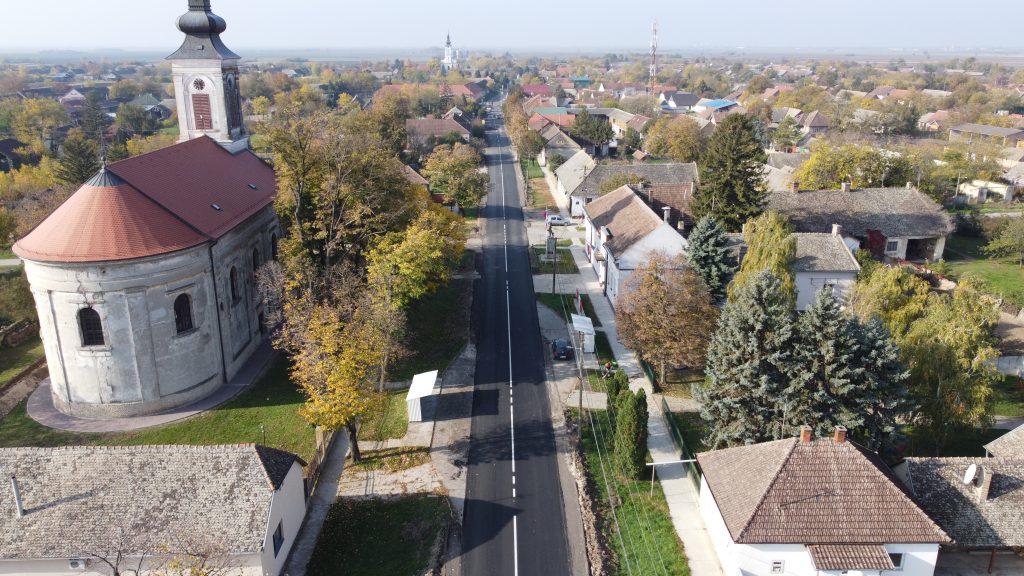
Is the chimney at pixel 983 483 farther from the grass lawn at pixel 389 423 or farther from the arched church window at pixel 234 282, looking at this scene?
the arched church window at pixel 234 282

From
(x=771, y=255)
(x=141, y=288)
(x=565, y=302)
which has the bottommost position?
(x=565, y=302)

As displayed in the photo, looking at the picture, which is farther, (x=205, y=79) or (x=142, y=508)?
(x=205, y=79)

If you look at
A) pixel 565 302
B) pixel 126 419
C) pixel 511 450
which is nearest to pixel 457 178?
pixel 565 302

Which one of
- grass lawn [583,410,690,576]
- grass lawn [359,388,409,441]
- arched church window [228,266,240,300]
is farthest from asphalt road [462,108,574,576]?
arched church window [228,266,240,300]

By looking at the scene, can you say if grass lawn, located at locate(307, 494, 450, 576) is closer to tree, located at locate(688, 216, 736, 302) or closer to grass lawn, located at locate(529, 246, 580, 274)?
tree, located at locate(688, 216, 736, 302)

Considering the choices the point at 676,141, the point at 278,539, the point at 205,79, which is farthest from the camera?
the point at 676,141

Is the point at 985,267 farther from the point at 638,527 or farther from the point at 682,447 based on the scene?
the point at 638,527

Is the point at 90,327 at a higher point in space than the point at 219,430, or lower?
higher
